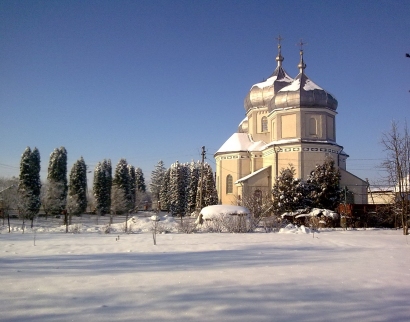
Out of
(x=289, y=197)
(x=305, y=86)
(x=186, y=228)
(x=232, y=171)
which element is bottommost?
(x=186, y=228)

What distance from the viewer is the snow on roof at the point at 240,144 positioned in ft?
121

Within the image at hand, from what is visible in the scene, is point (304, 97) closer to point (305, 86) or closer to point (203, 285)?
point (305, 86)

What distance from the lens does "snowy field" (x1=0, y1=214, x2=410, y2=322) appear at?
4.65 metres

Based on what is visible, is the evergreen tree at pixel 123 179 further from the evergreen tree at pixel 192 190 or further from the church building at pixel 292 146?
the church building at pixel 292 146

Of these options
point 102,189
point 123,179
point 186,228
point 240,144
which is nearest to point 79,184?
point 102,189

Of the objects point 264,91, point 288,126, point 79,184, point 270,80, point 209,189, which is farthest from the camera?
point 209,189

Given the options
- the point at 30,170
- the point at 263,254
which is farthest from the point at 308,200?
the point at 30,170

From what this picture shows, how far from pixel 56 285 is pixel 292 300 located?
3.46m

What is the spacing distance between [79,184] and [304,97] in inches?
992

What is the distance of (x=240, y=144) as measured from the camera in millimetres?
37375

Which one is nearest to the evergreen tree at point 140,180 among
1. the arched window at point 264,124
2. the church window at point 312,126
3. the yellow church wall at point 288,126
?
the arched window at point 264,124

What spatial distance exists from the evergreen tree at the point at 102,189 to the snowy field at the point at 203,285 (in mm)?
36162

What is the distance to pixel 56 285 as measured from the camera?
19.5ft

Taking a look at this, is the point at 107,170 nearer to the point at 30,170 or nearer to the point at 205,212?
the point at 30,170
